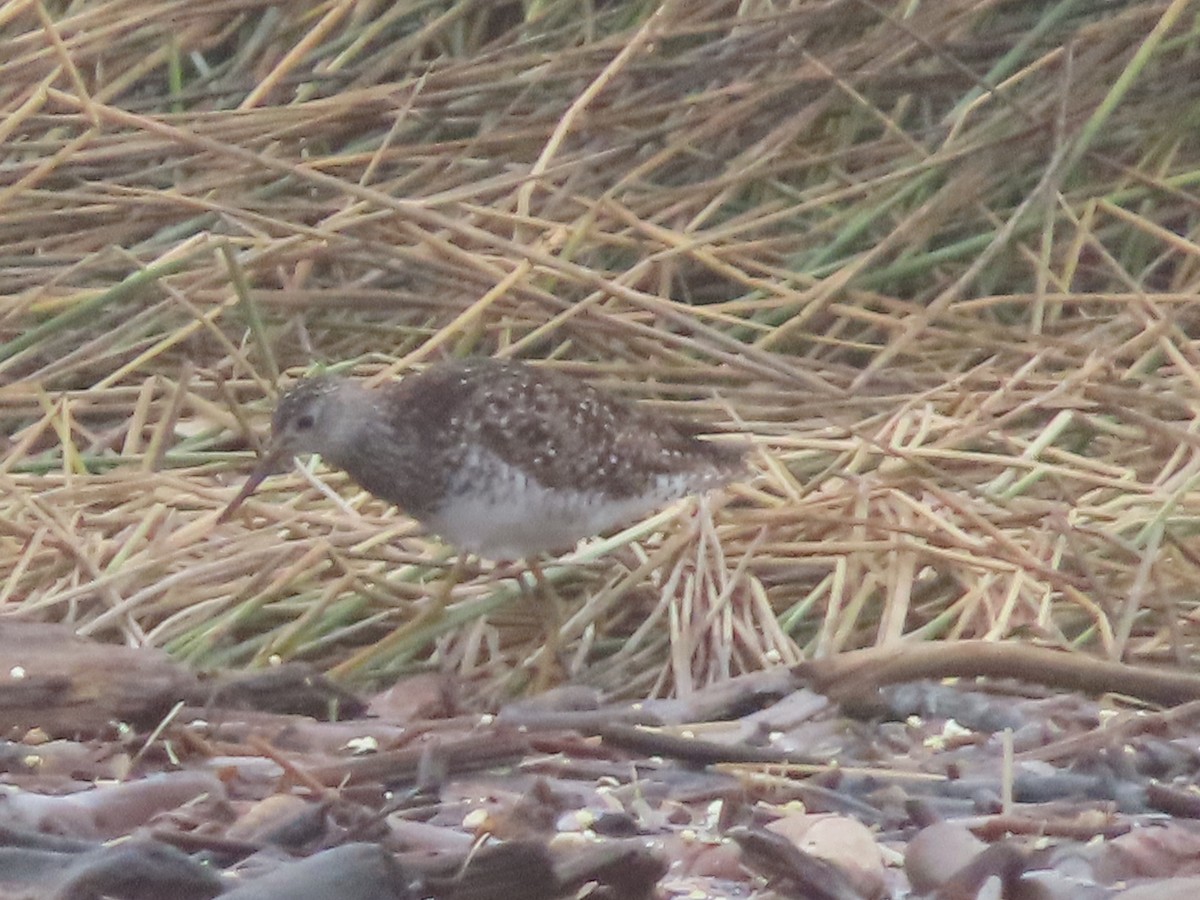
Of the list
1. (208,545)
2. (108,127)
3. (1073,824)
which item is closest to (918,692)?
(1073,824)

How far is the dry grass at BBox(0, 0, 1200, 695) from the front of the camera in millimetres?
3701

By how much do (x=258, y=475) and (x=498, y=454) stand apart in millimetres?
447

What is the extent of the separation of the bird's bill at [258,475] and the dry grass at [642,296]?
6cm

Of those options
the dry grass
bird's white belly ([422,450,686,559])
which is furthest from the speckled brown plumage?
the dry grass

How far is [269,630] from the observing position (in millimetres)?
3709

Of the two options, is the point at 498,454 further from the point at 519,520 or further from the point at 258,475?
the point at 258,475

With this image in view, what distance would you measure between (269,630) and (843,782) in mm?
1564

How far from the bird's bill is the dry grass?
A: 2.5 inches

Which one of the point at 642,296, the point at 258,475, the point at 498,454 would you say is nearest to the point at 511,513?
the point at 498,454

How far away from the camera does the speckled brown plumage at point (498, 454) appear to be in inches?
151

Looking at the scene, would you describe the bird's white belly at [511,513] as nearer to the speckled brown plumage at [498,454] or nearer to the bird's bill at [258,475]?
the speckled brown plumage at [498,454]

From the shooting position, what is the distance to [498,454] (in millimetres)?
3912

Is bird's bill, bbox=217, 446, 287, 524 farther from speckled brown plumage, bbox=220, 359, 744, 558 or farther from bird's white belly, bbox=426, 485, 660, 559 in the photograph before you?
bird's white belly, bbox=426, 485, 660, 559

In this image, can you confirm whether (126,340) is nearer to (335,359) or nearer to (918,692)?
(335,359)
